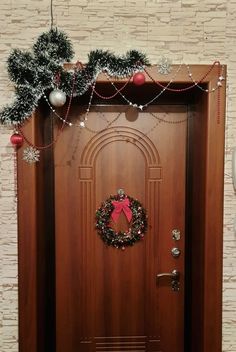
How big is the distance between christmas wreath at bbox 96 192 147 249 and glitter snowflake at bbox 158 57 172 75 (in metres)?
0.71

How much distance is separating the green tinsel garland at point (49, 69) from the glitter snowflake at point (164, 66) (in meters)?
0.08

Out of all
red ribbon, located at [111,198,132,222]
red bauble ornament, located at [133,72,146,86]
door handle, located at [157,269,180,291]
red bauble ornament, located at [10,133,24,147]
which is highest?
red bauble ornament, located at [133,72,146,86]

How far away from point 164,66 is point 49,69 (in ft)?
1.87

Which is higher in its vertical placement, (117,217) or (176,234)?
(117,217)

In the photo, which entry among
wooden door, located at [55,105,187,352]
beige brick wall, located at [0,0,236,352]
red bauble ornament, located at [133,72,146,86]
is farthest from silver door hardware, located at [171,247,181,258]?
red bauble ornament, located at [133,72,146,86]

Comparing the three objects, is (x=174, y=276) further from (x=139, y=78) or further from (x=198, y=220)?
(x=139, y=78)

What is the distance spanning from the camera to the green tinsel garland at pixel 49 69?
1.61 m

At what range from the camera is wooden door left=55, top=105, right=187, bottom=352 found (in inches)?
75.2

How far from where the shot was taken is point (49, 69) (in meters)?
1.61

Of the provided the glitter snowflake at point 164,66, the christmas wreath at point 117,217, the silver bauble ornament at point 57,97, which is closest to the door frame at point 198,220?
the glitter snowflake at point 164,66

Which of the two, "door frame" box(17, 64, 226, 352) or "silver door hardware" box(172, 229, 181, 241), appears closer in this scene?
"door frame" box(17, 64, 226, 352)

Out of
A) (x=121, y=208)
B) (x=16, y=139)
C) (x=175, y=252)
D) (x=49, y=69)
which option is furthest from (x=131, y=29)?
(x=175, y=252)

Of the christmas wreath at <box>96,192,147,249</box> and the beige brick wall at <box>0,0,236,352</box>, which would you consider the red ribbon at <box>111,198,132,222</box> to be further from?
the beige brick wall at <box>0,0,236,352</box>

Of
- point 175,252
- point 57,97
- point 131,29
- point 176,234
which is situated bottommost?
point 175,252
